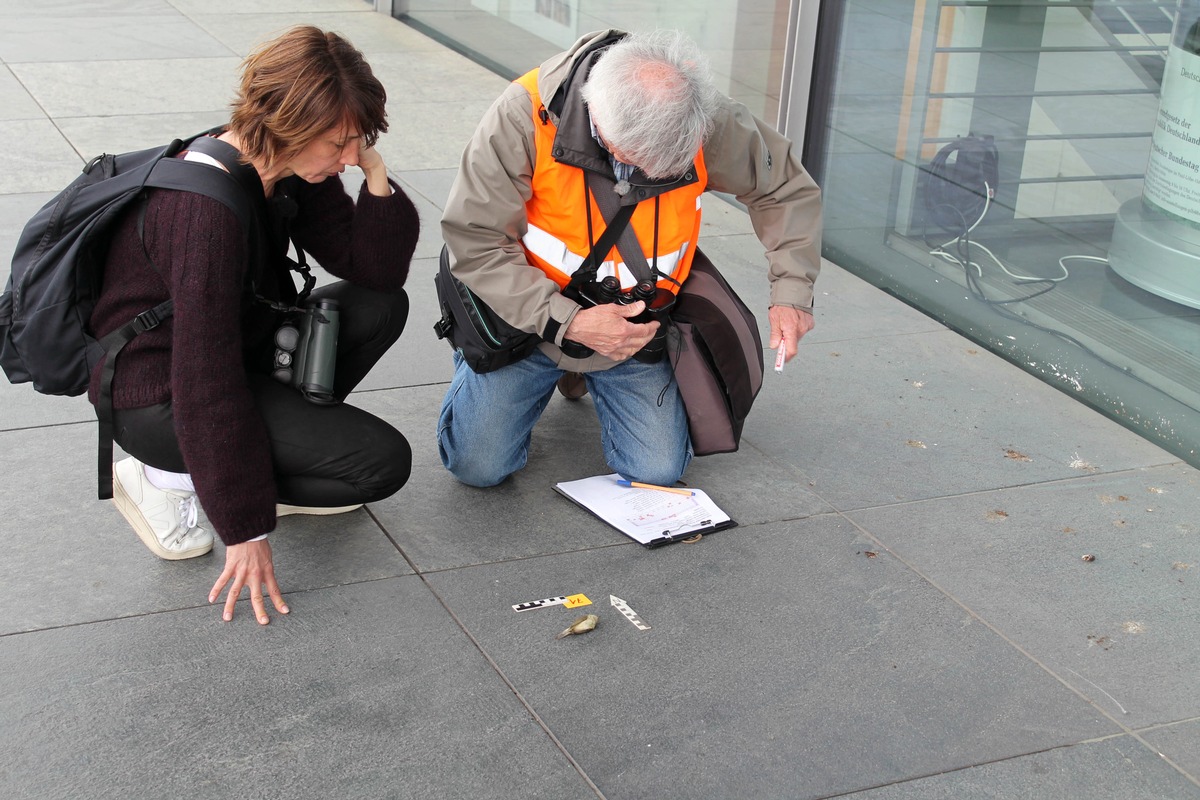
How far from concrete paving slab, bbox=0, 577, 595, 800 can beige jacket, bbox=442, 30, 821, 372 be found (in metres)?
0.82

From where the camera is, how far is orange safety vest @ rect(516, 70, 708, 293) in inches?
126

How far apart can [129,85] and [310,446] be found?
529cm

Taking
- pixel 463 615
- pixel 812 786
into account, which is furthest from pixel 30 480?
pixel 812 786

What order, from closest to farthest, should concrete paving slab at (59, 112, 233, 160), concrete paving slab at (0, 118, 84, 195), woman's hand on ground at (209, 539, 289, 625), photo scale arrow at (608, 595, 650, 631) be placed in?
1. woman's hand on ground at (209, 539, 289, 625)
2. photo scale arrow at (608, 595, 650, 631)
3. concrete paving slab at (0, 118, 84, 195)
4. concrete paving slab at (59, 112, 233, 160)

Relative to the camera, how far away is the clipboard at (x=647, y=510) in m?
3.46

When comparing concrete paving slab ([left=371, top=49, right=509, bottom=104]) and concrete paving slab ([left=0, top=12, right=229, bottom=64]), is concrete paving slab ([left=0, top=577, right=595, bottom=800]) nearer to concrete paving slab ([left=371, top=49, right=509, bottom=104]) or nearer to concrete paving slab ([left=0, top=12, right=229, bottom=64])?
concrete paving slab ([left=371, top=49, right=509, bottom=104])

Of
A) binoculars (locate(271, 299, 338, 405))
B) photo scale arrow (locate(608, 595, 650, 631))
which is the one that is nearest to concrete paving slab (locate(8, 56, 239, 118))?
binoculars (locate(271, 299, 338, 405))

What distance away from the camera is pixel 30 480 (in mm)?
3516

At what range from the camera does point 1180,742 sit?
2.76 m

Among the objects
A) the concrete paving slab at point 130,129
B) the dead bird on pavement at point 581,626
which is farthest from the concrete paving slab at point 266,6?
the dead bird on pavement at point 581,626

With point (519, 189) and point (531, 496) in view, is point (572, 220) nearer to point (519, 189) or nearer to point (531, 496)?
point (519, 189)

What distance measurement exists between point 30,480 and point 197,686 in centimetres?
111

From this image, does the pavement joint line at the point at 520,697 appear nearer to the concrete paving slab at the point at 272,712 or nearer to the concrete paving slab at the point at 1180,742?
the concrete paving slab at the point at 272,712

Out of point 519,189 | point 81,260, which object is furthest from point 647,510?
point 81,260
